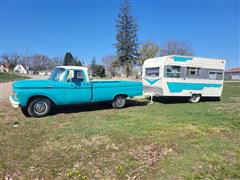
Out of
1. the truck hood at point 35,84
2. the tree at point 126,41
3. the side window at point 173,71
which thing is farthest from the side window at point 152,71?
the tree at point 126,41

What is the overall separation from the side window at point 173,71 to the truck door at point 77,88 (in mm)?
4911

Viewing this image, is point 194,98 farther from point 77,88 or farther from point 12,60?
point 12,60

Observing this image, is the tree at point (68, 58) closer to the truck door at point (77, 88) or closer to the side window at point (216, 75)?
the side window at point (216, 75)

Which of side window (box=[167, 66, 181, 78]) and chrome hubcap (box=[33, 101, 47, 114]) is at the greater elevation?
side window (box=[167, 66, 181, 78])

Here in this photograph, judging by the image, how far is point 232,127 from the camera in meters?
5.70

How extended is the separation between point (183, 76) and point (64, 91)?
6.97 m

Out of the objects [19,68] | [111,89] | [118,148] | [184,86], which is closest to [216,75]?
[184,86]

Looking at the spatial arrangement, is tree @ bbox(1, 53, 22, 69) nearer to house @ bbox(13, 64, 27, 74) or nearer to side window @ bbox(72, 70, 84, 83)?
house @ bbox(13, 64, 27, 74)

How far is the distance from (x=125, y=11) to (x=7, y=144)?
43.3 m

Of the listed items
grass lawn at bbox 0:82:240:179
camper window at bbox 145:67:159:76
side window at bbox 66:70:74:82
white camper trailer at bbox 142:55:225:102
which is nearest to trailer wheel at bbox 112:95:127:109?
grass lawn at bbox 0:82:240:179

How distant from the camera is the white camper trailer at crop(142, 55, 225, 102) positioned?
32.9ft

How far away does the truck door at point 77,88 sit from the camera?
7.09m

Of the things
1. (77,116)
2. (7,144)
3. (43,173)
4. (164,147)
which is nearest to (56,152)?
(43,173)

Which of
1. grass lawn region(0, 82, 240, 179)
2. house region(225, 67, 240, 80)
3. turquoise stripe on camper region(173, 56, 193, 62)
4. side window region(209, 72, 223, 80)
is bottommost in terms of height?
grass lawn region(0, 82, 240, 179)
